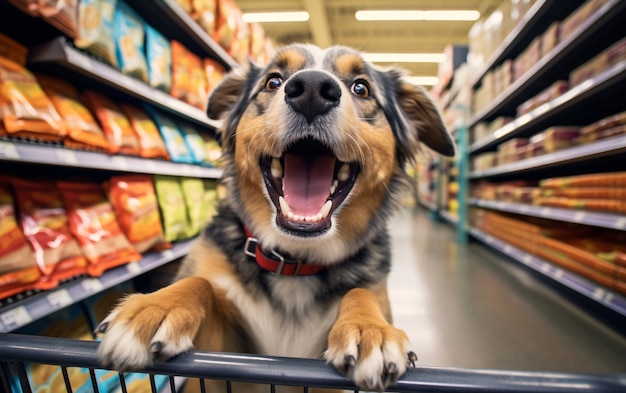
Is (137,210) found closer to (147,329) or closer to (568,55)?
(147,329)

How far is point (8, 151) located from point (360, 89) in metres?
1.16

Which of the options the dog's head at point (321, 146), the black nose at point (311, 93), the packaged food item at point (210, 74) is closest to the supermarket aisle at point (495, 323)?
the dog's head at point (321, 146)

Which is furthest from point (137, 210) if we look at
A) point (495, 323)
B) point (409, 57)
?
point (409, 57)

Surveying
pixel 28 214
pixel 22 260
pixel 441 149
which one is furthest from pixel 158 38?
pixel 441 149

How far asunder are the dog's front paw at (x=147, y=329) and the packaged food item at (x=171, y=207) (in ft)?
4.27

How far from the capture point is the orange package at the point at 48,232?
1190 mm

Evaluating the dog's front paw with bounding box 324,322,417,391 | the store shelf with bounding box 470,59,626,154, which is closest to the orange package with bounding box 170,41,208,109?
the dog's front paw with bounding box 324,322,417,391

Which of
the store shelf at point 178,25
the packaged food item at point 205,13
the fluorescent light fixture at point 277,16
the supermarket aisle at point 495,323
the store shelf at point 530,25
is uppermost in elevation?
the fluorescent light fixture at point 277,16

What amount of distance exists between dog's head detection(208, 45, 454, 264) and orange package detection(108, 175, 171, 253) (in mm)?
713

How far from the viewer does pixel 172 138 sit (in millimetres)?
2137

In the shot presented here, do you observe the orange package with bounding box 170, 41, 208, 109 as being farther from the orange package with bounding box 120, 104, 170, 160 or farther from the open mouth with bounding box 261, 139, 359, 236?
the open mouth with bounding box 261, 139, 359, 236

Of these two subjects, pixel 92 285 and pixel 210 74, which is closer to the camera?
pixel 92 285

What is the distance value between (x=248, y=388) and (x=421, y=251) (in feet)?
11.6

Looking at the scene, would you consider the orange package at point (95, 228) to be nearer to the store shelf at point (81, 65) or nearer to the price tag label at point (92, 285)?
the price tag label at point (92, 285)
